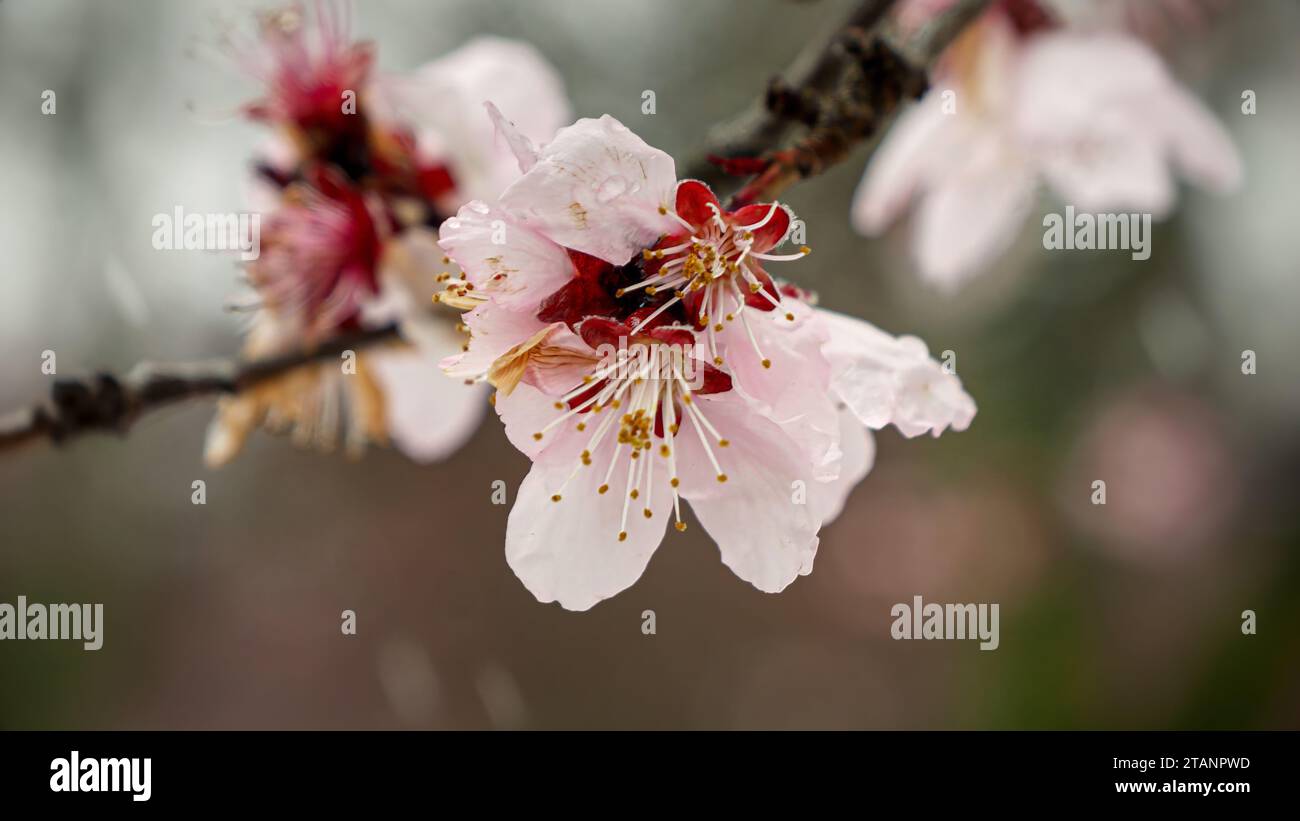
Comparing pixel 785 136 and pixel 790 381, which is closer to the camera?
pixel 790 381

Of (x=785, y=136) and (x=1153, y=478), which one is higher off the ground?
(x=785, y=136)

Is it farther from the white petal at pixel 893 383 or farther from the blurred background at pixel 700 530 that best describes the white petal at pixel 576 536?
the blurred background at pixel 700 530

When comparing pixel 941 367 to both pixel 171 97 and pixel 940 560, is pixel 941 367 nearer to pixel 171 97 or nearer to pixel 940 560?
pixel 940 560

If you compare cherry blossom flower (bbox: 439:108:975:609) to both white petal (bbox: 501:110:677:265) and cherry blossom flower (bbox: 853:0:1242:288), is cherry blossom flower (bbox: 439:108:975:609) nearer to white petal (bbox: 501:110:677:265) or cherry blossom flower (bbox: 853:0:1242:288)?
white petal (bbox: 501:110:677:265)

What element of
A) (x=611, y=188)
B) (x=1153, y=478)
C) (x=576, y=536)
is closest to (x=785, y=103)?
(x=611, y=188)

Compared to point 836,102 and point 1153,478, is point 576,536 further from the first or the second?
point 1153,478

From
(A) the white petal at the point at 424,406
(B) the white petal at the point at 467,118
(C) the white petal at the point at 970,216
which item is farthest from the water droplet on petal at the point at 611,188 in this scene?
(C) the white petal at the point at 970,216
